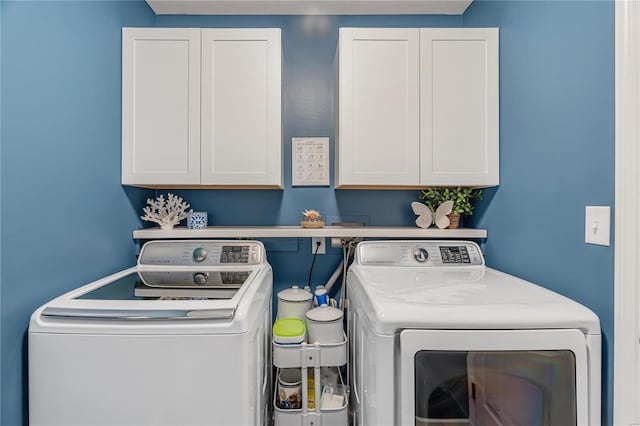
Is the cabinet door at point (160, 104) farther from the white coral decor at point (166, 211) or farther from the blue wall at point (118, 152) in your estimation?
the white coral decor at point (166, 211)

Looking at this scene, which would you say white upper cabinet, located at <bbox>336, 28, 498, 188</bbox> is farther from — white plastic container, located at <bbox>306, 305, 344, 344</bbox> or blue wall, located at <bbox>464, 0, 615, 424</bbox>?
white plastic container, located at <bbox>306, 305, 344, 344</bbox>

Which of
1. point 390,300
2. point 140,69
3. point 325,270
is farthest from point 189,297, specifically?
point 140,69

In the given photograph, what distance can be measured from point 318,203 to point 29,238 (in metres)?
1.39

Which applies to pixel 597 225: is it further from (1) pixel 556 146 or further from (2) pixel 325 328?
(2) pixel 325 328

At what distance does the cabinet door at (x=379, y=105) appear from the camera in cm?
174

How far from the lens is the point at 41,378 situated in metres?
1.04

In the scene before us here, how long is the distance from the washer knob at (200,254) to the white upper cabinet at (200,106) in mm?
356

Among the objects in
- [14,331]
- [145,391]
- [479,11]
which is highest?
[479,11]

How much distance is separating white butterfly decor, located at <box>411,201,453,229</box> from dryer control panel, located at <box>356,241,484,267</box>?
0.14 m

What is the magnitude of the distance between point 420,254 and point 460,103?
2.68 ft

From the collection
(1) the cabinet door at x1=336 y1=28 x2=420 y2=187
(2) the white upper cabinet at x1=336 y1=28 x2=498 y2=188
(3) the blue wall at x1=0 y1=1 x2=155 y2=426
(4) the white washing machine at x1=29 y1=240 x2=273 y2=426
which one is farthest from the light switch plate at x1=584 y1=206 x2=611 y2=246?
(3) the blue wall at x1=0 y1=1 x2=155 y2=426

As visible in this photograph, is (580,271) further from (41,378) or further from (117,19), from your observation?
(117,19)

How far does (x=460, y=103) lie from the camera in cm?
175

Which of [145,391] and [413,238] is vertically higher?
[413,238]
